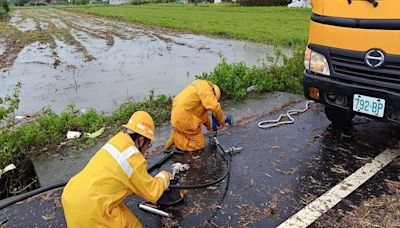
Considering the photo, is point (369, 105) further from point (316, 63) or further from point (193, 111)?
point (193, 111)

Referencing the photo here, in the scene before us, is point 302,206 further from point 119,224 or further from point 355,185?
point 119,224

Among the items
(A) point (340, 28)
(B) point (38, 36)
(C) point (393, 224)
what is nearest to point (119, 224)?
(C) point (393, 224)

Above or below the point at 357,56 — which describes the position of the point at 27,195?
below

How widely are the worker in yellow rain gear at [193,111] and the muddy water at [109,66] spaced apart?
2.76 m

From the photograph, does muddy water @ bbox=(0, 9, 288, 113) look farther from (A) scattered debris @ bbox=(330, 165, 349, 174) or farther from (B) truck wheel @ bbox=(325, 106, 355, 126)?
(A) scattered debris @ bbox=(330, 165, 349, 174)

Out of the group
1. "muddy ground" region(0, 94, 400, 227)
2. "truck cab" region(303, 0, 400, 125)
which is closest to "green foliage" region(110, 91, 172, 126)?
"muddy ground" region(0, 94, 400, 227)

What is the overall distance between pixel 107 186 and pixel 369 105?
2.53 metres

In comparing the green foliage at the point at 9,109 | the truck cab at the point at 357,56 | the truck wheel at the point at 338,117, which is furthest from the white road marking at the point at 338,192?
the green foliage at the point at 9,109

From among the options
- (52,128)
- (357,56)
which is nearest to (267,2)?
(52,128)

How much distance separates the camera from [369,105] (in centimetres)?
350

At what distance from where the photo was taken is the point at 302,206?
3176 mm

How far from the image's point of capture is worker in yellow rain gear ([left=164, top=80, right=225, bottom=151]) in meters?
3.91

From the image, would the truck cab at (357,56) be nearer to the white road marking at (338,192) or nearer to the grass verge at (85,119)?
the white road marking at (338,192)

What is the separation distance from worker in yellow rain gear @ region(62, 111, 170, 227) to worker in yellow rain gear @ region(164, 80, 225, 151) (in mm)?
1380
